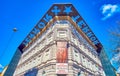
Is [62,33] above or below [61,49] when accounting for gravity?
above

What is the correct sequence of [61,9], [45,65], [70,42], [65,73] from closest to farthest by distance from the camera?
[65,73] → [45,65] → [70,42] → [61,9]

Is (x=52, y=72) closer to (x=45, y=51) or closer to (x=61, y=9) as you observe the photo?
(x=45, y=51)

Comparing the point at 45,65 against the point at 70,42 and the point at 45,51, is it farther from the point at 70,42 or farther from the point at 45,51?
the point at 70,42

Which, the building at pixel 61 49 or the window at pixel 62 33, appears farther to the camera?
the window at pixel 62 33

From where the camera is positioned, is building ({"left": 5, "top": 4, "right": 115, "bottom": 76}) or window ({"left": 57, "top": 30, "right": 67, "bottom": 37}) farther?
window ({"left": 57, "top": 30, "right": 67, "bottom": 37})

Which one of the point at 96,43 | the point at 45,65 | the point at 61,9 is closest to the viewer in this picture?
the point at 45,65

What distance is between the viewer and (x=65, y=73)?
1736cm

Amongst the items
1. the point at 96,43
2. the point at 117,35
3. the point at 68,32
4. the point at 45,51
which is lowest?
the point at 117,35

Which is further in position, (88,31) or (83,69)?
(88,31)

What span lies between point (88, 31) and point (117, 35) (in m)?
18.1

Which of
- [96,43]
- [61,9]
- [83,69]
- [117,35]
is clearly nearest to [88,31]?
[96,43]

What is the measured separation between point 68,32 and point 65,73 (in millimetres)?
6814

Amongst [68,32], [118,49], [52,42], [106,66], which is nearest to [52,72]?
[52,42]

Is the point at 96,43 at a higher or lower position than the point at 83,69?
higher
